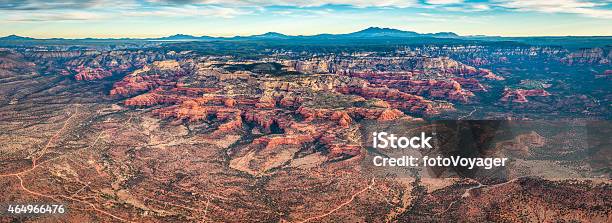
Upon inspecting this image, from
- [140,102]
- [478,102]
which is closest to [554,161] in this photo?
[478,102]

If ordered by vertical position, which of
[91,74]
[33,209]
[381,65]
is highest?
[381,65]

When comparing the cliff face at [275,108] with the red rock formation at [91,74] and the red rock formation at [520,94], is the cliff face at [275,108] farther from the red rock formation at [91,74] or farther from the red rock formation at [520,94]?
the red rock formation at [91,74]

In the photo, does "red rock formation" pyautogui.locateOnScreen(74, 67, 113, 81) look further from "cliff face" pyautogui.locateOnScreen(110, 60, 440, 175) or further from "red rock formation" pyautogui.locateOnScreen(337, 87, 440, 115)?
"red rock formation" pyautogui.locateOnScreen(337, 87, 440, 115)

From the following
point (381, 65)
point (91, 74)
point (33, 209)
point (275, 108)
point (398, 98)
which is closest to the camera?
point (33, 209)

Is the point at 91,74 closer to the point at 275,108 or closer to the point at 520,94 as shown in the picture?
the point at 275,108

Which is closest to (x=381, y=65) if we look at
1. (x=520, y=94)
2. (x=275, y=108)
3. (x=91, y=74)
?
(x=520, y=94)

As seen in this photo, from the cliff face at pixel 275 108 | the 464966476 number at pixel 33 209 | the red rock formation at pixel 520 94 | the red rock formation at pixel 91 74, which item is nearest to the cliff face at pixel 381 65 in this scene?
the red rock formation at pixel 520 94

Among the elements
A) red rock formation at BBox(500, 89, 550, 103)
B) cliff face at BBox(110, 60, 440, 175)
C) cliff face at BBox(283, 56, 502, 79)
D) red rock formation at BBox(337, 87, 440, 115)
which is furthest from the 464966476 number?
cliff face at BBox(283, 56, 502, 79)

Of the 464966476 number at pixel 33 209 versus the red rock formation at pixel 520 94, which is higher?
the red rock formation at pixel 520 94

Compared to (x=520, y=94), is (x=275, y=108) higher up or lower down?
higher up

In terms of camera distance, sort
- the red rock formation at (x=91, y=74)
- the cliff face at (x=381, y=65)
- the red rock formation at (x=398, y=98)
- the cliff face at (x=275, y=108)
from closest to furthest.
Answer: the cliff face at (x=275, y=108), the red rock formation at (x=398, y=98), the cliff face at (x=381, y=65), the red rock formation at (x=91, y=74)

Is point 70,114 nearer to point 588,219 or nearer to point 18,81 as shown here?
point 18,81

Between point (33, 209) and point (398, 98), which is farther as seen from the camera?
point (398, 98)
